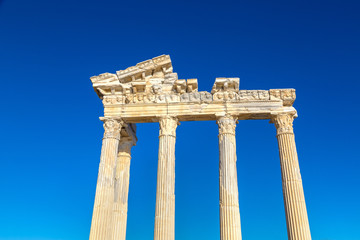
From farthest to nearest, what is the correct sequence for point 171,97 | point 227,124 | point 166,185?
point 171,97 < point 227,124 < point 166,185

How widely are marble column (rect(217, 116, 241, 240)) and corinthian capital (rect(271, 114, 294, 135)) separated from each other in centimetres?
344

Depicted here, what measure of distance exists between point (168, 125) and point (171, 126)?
0.86 feet

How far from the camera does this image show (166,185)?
23094mm

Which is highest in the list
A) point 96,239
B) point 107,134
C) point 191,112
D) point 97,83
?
point 97,83

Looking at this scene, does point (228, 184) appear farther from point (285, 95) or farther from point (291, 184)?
point (285, 95)

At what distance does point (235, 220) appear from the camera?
A: 2148cm

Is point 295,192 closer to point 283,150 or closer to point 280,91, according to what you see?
point 283,150

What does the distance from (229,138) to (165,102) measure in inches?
238

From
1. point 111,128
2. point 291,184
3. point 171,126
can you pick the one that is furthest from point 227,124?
point 111,128

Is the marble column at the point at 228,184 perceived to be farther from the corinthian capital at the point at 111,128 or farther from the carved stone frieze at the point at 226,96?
the corinthian capital at the point at 111,128

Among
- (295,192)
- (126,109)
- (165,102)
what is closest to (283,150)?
(295,192)

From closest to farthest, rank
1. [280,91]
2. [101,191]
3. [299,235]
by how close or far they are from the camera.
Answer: [299,235], [101,191], [280,91]

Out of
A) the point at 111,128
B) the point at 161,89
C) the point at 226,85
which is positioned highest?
the point at 161,89

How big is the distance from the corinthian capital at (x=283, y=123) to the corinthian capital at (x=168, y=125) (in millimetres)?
8143
